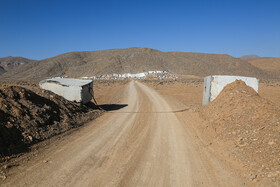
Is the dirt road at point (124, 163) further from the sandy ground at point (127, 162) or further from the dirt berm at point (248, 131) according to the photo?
the dirt berm at point (248, 131)

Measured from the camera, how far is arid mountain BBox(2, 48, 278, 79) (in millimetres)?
105562

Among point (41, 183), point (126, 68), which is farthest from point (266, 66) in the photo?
point (41, 183)

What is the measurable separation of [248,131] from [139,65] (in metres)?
104

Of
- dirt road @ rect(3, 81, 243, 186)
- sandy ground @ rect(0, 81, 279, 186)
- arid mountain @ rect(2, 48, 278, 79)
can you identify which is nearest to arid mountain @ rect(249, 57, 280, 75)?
arid mountain @ rect(2, 48, 278, 79)

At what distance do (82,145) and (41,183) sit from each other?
2463 millimetres

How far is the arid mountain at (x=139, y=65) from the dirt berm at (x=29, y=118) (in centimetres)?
9149

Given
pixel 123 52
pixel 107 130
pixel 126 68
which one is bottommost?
pixel 107 130

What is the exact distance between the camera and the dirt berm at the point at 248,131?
4.97m

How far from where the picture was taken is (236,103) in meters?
9.69

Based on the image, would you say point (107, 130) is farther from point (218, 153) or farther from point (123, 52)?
point (123, 52)

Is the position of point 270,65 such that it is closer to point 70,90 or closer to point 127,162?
point 70,90

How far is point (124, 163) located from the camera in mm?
5398

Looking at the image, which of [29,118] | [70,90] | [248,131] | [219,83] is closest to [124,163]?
[248,131]

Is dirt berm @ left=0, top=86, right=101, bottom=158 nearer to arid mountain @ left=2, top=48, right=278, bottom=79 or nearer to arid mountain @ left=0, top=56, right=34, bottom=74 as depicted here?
arid mountain @ left=2, top=48, right=278, bottom=79
